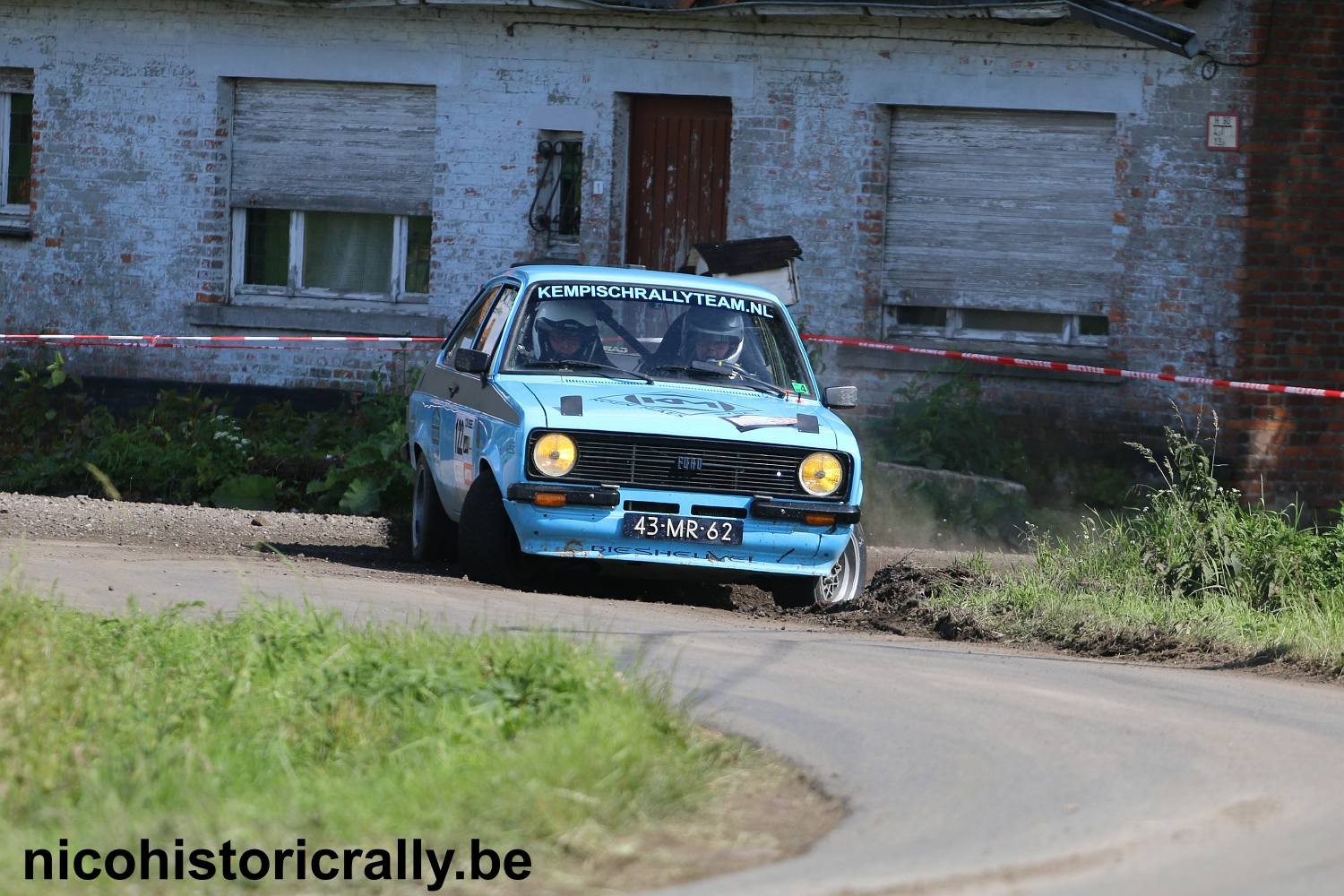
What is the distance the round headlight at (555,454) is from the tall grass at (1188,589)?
2.03 metres

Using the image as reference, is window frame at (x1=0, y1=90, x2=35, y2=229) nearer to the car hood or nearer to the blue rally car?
the blue rally car

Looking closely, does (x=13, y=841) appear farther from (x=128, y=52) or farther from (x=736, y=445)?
(x=128, y=52)

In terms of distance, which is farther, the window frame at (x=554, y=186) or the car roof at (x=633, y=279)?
the window frame at (x=554, y=186)

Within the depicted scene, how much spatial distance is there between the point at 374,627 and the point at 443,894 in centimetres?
273

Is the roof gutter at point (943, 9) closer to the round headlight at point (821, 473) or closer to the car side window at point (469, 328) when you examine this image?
the car side window at point (469, 328)

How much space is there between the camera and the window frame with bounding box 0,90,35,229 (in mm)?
17938

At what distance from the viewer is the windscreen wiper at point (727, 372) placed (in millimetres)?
9914

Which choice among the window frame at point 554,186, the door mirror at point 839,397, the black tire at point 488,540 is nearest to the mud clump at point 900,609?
the door mirror at point 839,397

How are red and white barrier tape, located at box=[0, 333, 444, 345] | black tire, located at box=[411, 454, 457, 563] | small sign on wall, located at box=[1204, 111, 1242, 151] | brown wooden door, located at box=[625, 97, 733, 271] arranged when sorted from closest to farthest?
black tire, located at box=[411, 454, 457, 563] → small sign on wall, located at box=[1204, 111, 1242, 151] → red and white barrier tape, located at box=[0, 333, 444, 345] → brown wooden door, located at box=[625, 97, 733, 271]

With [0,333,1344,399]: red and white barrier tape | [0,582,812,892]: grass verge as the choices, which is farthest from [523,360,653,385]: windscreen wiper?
[0,333,1344,399]: red and white barrier tape

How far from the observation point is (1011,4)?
48.4ft

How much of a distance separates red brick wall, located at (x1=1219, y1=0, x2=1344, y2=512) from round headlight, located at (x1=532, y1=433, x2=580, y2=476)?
7448 mm

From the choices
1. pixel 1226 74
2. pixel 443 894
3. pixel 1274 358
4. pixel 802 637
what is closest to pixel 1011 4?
pixel 1226 74

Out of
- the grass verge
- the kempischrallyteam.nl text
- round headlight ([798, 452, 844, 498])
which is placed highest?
round headlight ([798, 452, 844, 498])
